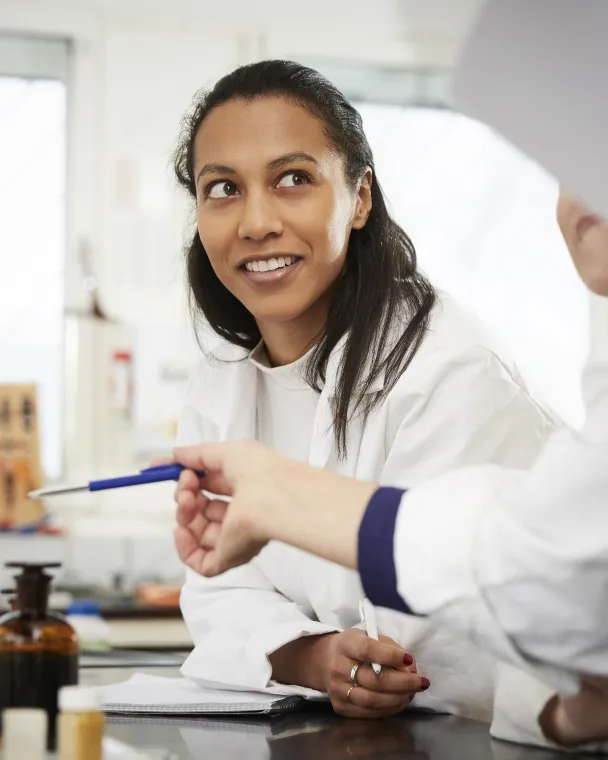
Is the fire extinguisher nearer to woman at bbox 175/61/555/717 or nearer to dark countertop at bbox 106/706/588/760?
woman at bbox 175/61/555/717

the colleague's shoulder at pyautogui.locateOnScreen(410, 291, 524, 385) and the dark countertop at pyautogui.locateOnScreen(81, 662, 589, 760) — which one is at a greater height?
the colleague's shoulder at pyautogui.locateOnScreen(410, 291, 524, 385)

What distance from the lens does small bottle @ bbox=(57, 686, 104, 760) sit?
769mm

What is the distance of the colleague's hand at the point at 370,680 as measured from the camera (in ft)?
3.83

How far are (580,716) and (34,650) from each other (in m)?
0.46

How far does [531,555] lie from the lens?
2.43 feet

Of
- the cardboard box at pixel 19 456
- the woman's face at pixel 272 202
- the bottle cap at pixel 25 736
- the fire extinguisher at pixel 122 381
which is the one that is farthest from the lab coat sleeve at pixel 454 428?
the fire extinguisher at pixel 122 381

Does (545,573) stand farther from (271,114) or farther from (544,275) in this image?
(544,275)

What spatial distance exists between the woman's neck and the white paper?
1.02 meters

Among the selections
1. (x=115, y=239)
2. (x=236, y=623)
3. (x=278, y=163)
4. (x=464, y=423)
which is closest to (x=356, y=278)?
(x=278, y=163)

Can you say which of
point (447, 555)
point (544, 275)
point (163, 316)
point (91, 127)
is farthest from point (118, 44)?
point (447, 555)

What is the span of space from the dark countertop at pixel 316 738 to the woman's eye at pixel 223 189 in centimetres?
72

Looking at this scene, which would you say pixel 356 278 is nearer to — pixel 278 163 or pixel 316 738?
pixel 278 163

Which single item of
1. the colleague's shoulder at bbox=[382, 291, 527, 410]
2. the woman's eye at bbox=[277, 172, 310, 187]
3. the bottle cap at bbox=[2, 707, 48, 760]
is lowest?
the bottle cap at bbox=[2, 707, 48, 760]

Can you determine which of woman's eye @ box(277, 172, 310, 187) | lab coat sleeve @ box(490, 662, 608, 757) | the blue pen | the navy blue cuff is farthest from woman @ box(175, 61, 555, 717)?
the navy blue cuff
